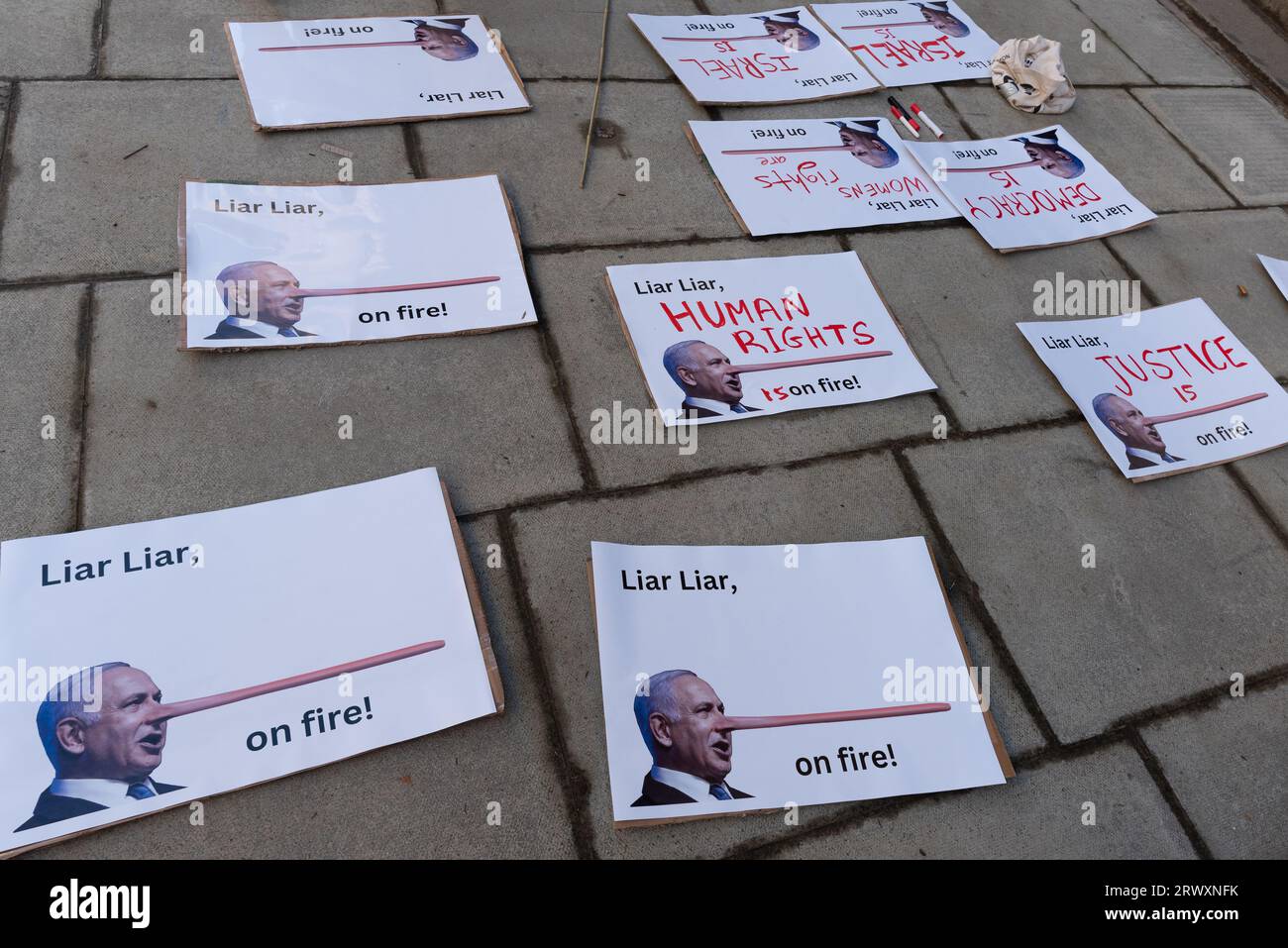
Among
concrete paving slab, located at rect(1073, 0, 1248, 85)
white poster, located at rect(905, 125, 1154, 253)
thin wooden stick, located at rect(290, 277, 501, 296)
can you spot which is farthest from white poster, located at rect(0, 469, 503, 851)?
concrete paving slab, located at rect(1073, 0, 1248, 85)

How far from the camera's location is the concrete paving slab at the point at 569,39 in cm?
204

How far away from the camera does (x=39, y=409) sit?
1293mm

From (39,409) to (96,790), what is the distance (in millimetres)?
615

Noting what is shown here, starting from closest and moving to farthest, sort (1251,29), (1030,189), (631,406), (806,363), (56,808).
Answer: (56,808) < (631,406) < (806,363) < (1030,189) < (1251,29)

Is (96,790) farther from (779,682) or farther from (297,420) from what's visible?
(779,682)

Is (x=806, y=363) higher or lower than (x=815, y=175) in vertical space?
lower

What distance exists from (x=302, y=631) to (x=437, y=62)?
4.58ft

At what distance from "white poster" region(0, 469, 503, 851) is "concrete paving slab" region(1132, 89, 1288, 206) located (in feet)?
7.24

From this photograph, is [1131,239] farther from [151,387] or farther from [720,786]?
[151,387]

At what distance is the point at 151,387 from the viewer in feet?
4.41

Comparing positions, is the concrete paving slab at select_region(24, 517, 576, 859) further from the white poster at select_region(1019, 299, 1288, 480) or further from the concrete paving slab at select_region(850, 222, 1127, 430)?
the white poster at select_region(1019, 299, 1288, 480)

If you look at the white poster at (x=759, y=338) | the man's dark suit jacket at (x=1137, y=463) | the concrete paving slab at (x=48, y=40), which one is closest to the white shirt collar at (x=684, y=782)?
the white poster at (x=759, y=338)

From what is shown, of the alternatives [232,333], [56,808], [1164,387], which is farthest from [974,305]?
[56,808]
